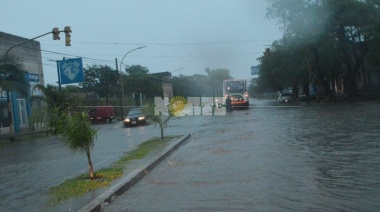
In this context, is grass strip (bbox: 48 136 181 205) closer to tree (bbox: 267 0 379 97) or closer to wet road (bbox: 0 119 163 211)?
wet road (bbox: 0 119 163 211)

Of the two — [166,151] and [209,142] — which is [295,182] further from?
[209,142]

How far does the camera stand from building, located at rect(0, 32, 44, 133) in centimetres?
3766

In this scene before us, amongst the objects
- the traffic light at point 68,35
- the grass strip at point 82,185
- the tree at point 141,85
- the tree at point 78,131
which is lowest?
the grass strip at point 82,185

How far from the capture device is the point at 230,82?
5700 cm

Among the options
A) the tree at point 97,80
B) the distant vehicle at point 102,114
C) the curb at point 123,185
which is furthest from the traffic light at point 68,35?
the tree at point 97,80

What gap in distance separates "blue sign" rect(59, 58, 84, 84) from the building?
105 inches

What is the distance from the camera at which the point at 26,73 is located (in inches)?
1433

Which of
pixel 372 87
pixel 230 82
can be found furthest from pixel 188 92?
pixel 372 87

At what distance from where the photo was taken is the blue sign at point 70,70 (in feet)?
129

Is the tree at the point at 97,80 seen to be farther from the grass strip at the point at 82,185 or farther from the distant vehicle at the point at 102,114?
the grass strip at the point at 82,185

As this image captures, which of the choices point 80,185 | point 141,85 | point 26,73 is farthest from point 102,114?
point 80,185

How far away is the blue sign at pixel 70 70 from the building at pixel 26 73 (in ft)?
8.77

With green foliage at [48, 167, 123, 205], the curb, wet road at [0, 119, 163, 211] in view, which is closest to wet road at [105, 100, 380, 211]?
the curb

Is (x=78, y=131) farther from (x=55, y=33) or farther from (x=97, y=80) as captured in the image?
(x=97, y=80)
